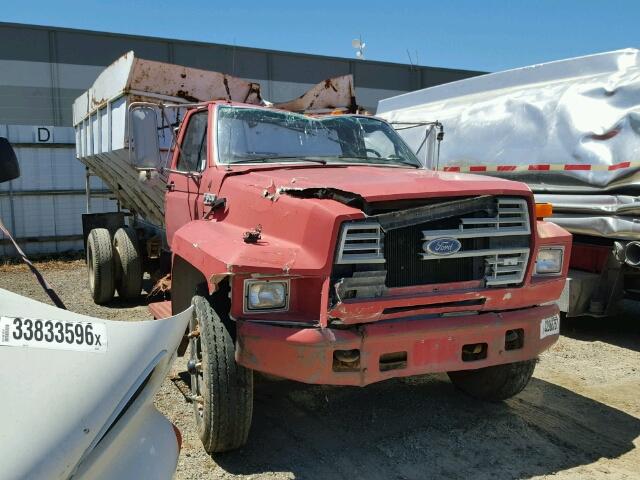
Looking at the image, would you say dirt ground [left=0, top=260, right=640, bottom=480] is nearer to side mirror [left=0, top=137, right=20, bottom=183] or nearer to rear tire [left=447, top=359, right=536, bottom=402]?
rear tire [left=447, top=359, right=536, bottom=402]

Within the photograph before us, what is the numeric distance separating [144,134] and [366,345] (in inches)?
110

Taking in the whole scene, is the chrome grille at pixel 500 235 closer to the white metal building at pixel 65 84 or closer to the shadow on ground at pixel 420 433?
the shadow on ground at pixel 420 433

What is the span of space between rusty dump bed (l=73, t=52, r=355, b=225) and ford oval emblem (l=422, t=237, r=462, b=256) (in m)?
3.71

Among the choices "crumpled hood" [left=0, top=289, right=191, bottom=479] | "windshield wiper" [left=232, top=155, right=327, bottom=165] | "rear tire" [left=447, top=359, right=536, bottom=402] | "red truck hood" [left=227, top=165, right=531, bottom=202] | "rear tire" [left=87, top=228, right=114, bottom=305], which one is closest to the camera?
"crumpled hood" [left=0, top=289, right=191, bottom=479]

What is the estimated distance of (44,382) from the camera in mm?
1789

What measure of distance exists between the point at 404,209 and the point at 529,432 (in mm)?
1943

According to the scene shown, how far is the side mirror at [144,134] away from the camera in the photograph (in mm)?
5012

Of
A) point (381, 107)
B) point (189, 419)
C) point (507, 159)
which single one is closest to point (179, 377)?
point (189, 419)

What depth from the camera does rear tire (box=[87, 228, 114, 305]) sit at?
8062 millimetres

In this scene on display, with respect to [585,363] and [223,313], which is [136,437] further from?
[585,363]

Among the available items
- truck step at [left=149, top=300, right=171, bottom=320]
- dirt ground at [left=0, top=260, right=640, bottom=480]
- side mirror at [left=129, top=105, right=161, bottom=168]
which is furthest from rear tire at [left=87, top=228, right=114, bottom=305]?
side mirror at [left=129, top=105, right=161, bottom=168]

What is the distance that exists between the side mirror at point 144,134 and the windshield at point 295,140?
1.90 ft

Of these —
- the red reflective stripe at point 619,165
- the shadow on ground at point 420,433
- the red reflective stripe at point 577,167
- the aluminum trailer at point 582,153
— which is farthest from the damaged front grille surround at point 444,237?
the red reflective stripe at point 577,167

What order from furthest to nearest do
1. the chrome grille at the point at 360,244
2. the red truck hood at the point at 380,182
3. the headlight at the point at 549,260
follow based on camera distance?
the headlight at the point at 549,260 < the red truck hood at the point at 380,182 < the chrome grille at the point at 360,244
